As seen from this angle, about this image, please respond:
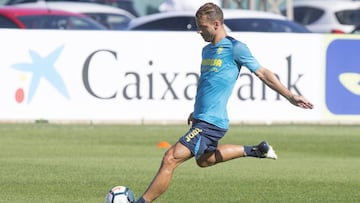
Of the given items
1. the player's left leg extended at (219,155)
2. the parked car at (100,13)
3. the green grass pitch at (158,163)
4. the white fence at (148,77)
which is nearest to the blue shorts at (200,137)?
the player's left leg extended at (219,155)

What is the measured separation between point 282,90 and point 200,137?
882 millimetres

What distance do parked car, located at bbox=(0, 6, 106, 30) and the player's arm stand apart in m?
14.7

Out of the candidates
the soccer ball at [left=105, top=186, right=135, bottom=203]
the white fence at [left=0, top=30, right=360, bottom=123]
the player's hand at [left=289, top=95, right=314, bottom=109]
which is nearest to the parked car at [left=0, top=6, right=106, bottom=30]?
the white fence at [left=0, top=30, right=360, bottom=123]

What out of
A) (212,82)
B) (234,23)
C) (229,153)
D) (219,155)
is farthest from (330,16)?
(212,82)

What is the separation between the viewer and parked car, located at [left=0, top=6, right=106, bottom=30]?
25594 mm

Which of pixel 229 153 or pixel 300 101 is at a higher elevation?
pixel 300 101

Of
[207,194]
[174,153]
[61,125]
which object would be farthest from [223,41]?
[61,125]

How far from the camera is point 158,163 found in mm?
16094

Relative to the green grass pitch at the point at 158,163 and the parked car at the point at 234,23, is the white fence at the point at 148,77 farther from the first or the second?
the parked car at the point at 234,23

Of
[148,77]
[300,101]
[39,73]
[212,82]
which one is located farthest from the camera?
[148,77]

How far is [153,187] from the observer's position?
36.2ft

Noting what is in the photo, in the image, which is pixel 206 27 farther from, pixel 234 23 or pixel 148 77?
pixel 234 23

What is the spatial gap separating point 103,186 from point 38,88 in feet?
26.7

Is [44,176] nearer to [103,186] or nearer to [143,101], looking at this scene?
[103,186]
